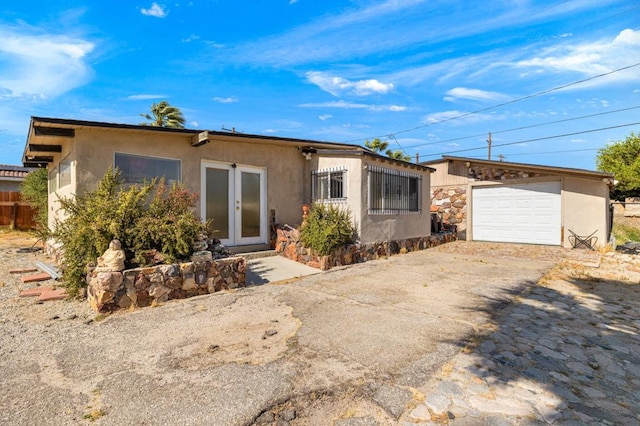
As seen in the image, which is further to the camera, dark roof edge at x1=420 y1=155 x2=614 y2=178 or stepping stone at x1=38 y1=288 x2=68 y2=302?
dark roof edge at x1=420 y1=155 x2=614 y2=178

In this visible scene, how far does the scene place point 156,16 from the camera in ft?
31.6

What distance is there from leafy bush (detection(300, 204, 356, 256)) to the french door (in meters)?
1.47

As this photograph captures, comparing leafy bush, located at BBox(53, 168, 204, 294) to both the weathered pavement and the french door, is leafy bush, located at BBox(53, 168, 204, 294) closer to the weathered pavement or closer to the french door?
the french door

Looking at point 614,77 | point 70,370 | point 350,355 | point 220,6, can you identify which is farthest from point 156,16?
point 614,77

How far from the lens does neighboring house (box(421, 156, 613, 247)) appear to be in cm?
1179

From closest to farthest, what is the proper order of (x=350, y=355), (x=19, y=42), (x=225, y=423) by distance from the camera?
(x=225, y=423), (x=350, y=355), (x=19, y=42)

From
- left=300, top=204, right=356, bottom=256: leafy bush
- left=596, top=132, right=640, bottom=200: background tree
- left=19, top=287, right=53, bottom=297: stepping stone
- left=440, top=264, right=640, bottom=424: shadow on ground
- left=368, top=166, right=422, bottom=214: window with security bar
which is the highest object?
left=596, top=132, right=640, bottom=200: background tree

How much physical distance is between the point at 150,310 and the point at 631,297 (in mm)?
8134

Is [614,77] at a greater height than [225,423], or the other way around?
[614,77]

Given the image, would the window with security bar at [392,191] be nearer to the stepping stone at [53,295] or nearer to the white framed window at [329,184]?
the white framed window at [329,184]

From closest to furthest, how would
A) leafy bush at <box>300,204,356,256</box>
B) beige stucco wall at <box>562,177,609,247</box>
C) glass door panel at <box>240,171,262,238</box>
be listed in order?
leafy bush at <box>300,204,356,256</box>
glass door panel at <box>240,171,262,238</box>
beige stucco wall at <box>562,177,609,247</box>

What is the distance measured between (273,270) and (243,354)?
13.8ft

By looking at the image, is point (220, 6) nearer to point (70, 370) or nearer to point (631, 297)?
point (70, 370)

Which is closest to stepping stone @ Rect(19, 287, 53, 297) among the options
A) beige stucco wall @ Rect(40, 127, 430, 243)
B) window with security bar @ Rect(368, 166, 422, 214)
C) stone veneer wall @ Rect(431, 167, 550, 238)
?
beige stucco wall @ Rect(40, 127, 430, 243)
